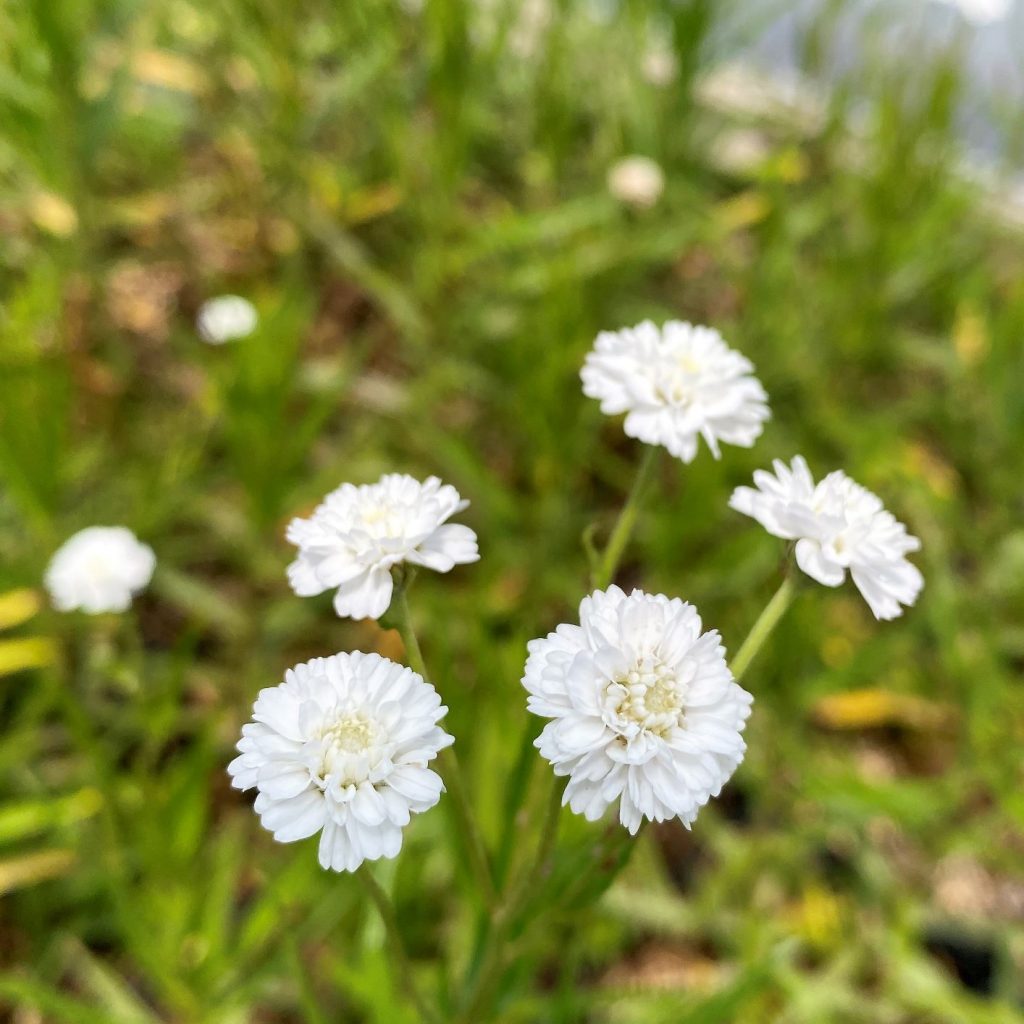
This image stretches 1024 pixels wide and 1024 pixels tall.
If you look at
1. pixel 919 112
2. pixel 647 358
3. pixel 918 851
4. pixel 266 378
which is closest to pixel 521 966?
pixel 647 358

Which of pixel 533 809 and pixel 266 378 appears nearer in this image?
pixel 533 809

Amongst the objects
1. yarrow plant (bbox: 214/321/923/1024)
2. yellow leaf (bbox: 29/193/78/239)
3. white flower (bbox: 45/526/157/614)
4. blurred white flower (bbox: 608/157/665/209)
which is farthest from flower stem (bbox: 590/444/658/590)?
yellow leaf (bbox: 29/193/78/239)

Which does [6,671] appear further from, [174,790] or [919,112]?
[919,112]

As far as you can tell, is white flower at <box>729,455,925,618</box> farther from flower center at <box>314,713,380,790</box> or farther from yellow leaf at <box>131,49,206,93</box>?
yellow leaf at <box>131,49,206,93</box>

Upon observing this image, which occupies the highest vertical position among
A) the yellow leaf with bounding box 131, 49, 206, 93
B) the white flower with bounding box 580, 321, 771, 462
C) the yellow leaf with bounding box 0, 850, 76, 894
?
the white flower with bounding box 580, 321, 771, 462

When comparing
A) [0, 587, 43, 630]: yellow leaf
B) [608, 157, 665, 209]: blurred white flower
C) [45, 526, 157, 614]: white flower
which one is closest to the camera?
[45, 526, 157, 614]: white flower
